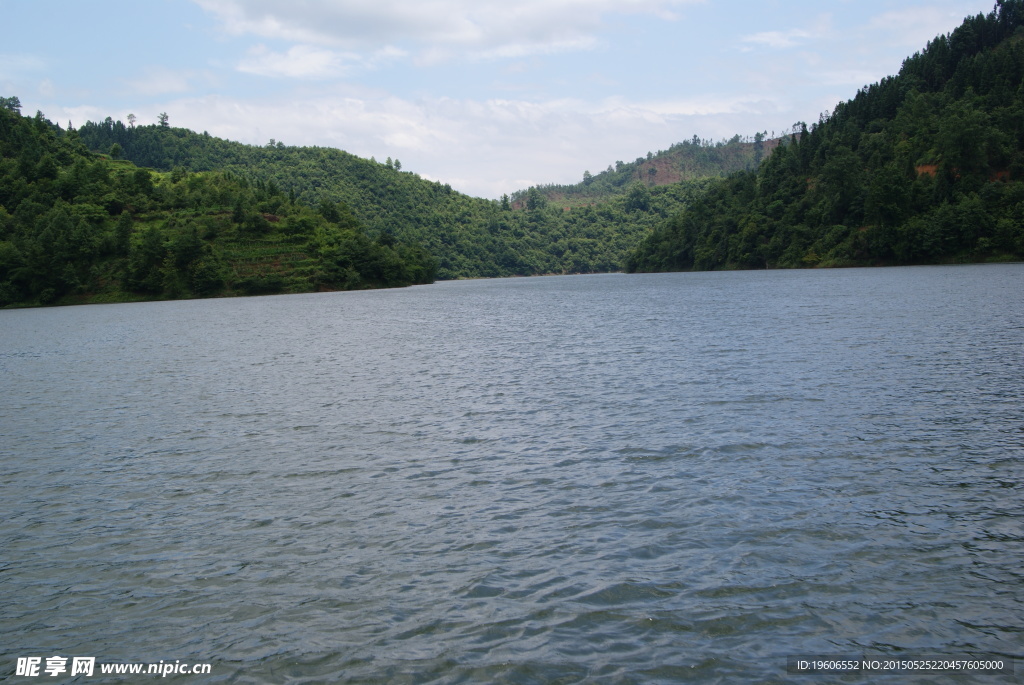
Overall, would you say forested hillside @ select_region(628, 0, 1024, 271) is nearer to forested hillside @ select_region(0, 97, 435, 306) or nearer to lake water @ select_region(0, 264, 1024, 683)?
forested hillside @ select_region(0, 97, 435, 306)

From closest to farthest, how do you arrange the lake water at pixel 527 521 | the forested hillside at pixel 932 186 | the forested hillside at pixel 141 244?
the lake water at pixel 527 521
the forested hillside at pixel 932 186
the forested hillside at pixel 141 244

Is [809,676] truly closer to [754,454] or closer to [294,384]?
[754,454]

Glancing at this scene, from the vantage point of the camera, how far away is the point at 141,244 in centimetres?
16275

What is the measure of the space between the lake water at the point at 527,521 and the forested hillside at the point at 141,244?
138197mm

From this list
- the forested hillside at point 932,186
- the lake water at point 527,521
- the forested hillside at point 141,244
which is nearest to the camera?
the lake water at point 527,521

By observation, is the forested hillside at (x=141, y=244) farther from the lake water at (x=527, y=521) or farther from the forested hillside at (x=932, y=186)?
the lake water at (x=527, y=521)

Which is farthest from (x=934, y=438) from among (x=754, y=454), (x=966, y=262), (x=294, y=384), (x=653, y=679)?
(x=966, y=262)

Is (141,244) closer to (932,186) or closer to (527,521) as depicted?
(527,521)

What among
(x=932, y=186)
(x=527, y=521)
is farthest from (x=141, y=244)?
(x=932, y=186)

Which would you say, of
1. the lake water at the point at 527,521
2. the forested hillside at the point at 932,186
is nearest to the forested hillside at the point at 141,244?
the forested hillside at the point at 932,186

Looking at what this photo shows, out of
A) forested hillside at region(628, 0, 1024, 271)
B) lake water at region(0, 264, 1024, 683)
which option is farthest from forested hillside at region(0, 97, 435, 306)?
lake water at region(0, 264, 1024, 683)

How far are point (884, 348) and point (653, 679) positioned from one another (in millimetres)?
34769

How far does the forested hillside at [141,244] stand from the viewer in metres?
154

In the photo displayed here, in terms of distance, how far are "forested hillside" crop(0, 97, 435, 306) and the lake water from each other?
138 meters
